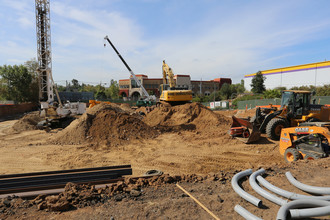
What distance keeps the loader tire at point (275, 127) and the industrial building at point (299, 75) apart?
33195mm

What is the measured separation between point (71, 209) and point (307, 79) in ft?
146

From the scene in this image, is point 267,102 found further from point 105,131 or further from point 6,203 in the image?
point 6,203

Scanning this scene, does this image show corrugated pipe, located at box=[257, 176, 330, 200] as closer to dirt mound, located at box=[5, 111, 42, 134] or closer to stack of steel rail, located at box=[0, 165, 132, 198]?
stack of steel rail, located at box=[0, 165, 132, 198]

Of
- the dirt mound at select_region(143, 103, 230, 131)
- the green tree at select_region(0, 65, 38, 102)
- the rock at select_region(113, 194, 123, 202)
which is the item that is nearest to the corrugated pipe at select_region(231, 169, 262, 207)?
the rock at select_region(113, 194, 123, 202)

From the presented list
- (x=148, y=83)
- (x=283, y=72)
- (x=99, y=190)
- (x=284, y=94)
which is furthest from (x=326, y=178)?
(x=148, y=83)

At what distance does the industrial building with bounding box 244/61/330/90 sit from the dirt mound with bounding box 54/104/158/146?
36.5 metres

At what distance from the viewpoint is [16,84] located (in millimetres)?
31438

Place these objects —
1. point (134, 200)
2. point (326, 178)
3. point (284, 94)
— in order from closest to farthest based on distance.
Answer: point (134, 200), point (326, 178), point (284, 94)

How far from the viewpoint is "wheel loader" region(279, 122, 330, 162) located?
18.8 feet

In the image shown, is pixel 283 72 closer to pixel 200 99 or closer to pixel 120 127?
pixel 200 99

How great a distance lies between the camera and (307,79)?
3709cm

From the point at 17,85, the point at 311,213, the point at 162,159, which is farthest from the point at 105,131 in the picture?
the point at 17,85

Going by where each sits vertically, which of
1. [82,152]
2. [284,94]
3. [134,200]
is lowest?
[82,152]

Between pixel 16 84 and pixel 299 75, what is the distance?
50039 mm
